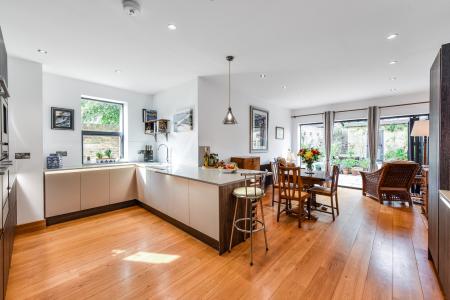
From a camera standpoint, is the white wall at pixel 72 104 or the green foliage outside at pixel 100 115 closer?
the white wall at pixel 72 104

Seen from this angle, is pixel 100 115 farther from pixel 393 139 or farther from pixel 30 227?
pixel 393 139

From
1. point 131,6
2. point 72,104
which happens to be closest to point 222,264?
point 131,6

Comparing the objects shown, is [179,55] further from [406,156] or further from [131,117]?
[406,156]

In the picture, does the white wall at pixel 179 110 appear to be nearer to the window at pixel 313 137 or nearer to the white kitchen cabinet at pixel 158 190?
the white kitchen cabinet at pixel 158 190

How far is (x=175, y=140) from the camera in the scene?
13.9 ft

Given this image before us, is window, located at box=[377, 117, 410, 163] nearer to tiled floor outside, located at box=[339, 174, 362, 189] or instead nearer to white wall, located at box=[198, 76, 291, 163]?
tiled floor outside, located at box=[339, 174, 362, 189]

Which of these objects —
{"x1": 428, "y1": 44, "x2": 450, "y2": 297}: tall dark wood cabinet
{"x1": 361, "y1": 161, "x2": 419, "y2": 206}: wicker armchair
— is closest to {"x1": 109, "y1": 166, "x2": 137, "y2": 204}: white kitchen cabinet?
{"x1": 428, "y1": 44, "x2": 450, "y2": 297}: tall dark wood cabinet

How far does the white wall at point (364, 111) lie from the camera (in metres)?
4.72

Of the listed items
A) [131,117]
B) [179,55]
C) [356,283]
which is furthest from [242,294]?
[131,117]

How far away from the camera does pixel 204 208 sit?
7.84 feet

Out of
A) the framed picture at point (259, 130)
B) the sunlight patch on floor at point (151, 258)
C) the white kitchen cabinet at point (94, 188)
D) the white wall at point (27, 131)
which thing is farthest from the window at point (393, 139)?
the white wall at point (27, 131)

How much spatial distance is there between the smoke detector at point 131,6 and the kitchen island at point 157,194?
1.81 metres

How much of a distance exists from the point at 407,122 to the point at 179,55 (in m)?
5.84

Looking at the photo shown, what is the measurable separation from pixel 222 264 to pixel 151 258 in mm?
808
